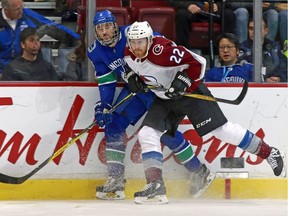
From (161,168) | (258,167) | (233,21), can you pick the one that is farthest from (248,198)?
(233,21)

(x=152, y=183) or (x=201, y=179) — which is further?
(x=201, y=179)

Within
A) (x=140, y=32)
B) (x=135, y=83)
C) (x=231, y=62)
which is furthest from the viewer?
(x=231, y=62)

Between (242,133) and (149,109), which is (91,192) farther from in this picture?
(242,133)

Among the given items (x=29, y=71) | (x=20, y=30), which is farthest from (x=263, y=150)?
(x=20, y=30)

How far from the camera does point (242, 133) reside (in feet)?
19.7

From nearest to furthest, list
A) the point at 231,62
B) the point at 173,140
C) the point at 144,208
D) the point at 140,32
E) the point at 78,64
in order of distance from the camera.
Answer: the point at 144,208 < the point at 140,32 < the point at 173,140 < the point at 78,64 < the point at 231,62

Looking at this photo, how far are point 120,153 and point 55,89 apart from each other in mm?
589

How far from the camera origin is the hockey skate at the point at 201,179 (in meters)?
6.20

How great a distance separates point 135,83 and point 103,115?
296 millimetres

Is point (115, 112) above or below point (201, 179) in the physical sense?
above

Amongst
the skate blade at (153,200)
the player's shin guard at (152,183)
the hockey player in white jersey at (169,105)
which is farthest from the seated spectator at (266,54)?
the skate blade at (153,200)

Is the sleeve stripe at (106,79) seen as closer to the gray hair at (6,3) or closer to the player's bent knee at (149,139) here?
the player's bent knee at (149,139)

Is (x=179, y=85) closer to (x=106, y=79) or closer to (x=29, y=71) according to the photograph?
(x=106, y=79)

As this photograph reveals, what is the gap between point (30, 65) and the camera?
244 inches
